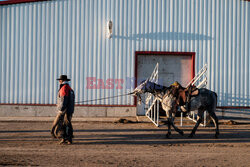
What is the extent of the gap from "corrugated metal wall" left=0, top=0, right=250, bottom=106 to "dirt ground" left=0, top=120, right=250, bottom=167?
153 inches

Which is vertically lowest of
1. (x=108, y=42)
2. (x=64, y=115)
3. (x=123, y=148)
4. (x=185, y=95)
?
(x=123, y=148)

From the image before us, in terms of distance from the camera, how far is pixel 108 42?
13.9 metres

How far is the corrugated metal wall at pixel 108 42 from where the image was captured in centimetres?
1377

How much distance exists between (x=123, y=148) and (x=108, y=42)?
7.91m

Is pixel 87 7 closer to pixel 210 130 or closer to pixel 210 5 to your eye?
pixel 210 5

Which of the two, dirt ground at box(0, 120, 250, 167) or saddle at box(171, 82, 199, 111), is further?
saddle at box(171, 82, 199, 111)

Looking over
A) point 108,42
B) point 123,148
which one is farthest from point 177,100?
point 108,42

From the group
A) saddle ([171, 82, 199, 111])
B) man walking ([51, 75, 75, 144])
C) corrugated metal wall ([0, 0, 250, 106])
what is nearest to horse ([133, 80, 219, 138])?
saddle ([171, 82, 199, 111])

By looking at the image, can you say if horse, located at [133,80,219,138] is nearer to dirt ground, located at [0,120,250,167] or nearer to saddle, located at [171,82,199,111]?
saddle, located at [171,82,199,111]

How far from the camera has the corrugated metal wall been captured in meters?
13.8

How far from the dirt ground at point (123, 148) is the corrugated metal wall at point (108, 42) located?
3887mm

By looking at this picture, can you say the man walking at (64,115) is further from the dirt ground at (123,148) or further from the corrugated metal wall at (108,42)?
the corrugated metal wall at (108,42)

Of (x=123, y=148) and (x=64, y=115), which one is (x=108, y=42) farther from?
(x=123, y=148)

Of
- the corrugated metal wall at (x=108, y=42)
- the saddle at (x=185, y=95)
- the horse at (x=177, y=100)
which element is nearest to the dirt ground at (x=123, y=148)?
the horse at (x=177, y=100)
